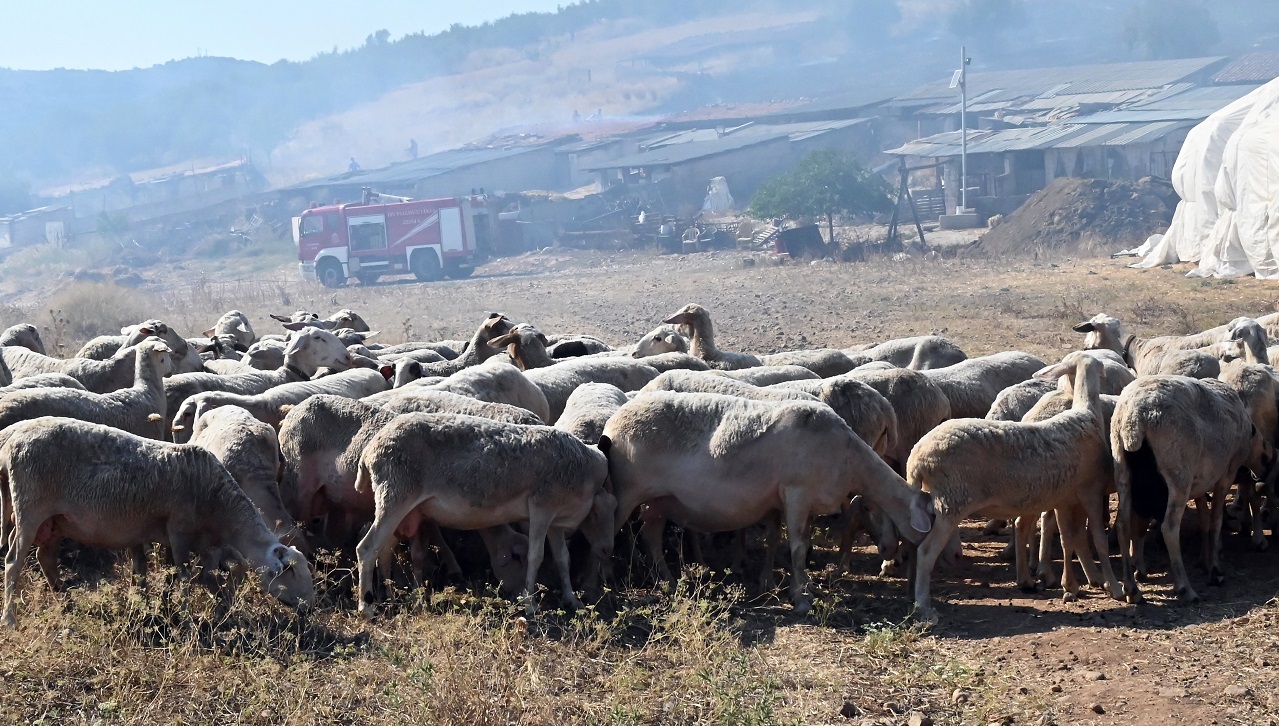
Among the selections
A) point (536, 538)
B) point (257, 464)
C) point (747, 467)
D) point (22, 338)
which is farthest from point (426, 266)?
point (536, 538)

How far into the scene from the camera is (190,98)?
115m

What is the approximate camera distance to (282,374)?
10.7 meters

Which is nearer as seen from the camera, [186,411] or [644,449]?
[644,449]

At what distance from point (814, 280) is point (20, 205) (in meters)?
69.0

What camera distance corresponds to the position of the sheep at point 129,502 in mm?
6664

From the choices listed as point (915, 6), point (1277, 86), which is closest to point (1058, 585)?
point (1277, 86)

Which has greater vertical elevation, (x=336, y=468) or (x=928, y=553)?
(x=336, y=468)

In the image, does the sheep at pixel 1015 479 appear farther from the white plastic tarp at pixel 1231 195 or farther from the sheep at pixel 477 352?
the white plastic tarp at pixel 1231 195

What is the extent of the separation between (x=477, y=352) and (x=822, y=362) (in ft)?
10.3

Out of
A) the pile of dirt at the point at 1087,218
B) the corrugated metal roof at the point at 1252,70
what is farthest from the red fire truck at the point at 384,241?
the corrugated metal roof at the point at 1252,70

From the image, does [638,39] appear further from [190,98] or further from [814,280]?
[814,280]

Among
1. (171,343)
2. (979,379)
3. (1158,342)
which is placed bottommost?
(1158,342)

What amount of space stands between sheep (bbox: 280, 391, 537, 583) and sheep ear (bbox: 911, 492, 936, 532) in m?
2.20

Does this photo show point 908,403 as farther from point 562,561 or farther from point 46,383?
point 46,383
